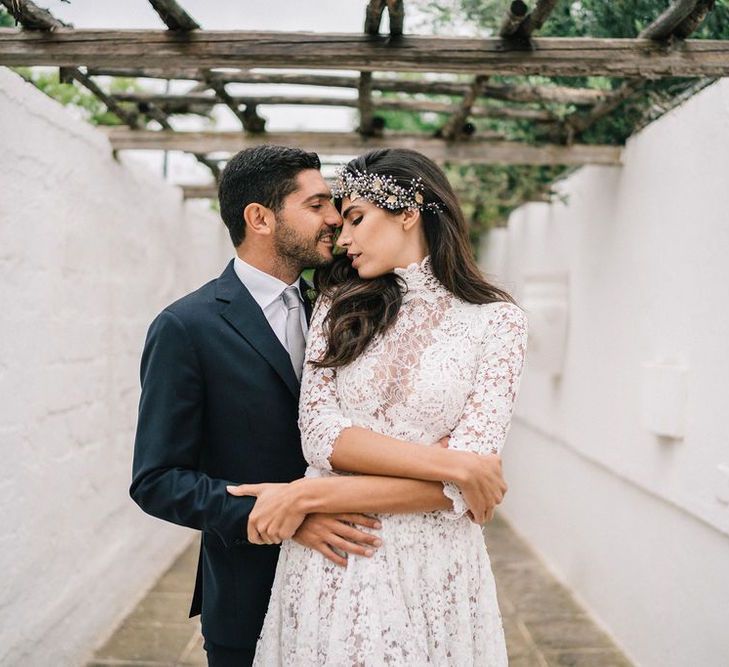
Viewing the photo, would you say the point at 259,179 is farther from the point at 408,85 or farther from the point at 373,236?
the point at 408,85

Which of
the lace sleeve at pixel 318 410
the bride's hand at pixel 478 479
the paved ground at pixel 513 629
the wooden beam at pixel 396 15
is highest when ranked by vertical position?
the wooden beam at pixel 396 15

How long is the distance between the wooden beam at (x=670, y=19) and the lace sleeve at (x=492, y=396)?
1.10 metres

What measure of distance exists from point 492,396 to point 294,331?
59 centimetres

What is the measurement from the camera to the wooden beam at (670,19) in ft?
7.48

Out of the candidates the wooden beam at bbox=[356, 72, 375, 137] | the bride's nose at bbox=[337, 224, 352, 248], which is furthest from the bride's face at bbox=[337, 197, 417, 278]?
the wooden beam at bbox=[356, 72, 375, 137]

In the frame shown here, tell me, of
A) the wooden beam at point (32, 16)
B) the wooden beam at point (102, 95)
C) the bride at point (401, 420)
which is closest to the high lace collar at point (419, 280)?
the bride at point (401, 420)

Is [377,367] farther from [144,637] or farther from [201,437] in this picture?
[144,637]

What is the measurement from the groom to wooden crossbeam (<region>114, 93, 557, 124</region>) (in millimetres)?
1688

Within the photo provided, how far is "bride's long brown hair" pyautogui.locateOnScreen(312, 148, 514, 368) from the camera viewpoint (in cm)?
191

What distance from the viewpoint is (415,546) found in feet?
5.96

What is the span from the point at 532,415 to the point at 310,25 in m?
3.96

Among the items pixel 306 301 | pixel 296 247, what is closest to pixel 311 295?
pixel 306 301

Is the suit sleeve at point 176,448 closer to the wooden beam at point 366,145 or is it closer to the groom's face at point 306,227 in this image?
the groom's face at point 306,227

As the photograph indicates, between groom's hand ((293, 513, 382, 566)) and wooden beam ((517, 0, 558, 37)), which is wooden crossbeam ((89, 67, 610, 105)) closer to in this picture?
wooden beam ((517, 0, 558, 37))
